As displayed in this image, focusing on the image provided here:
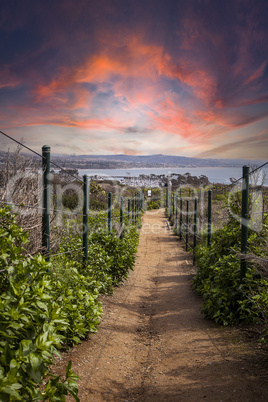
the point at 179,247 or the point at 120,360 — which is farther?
the point at 179,247

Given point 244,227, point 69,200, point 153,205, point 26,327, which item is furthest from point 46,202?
point 153,205

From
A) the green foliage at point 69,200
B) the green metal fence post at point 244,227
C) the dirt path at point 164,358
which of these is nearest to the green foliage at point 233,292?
the green metal fence post at point 244,227

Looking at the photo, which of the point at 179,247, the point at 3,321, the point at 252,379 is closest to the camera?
the point at 3,321

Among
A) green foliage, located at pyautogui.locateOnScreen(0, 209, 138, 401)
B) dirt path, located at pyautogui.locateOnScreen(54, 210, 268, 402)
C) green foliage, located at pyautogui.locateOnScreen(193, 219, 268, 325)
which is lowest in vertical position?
dirt path, located at pyautogui.locateOnScreen(54, 210, 268, 402)

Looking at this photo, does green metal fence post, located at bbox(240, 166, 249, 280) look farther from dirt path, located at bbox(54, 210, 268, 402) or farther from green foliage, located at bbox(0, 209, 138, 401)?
green foliage, located at bbox(0, 209, 138, 401)

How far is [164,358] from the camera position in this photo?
12.6 feet

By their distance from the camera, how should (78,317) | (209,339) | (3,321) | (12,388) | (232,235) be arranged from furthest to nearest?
1. (232,235)
2. (209,339)
3. (78,317)
4. (3,321)
5. (12,388)

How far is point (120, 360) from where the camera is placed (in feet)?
12.5

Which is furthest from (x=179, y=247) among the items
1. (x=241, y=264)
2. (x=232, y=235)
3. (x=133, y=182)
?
(x=133, y=182)

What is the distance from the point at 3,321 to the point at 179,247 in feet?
40.3

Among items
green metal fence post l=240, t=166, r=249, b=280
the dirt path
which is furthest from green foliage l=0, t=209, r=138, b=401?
green metal fence post l=240, t=166, r=249, b=280

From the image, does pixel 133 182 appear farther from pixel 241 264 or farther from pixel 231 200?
pixel 241 264

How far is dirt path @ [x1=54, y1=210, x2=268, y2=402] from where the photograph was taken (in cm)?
293

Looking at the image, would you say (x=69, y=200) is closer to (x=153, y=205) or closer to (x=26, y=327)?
(x=26, y=327)
